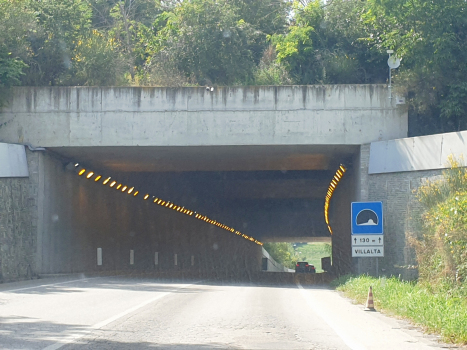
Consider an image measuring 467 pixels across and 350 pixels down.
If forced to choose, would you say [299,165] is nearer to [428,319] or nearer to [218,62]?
[218,62]

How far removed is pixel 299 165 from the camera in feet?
114

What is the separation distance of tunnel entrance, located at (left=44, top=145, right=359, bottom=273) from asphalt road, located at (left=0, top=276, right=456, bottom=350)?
12357 mm

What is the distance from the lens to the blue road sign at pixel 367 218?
2100cm

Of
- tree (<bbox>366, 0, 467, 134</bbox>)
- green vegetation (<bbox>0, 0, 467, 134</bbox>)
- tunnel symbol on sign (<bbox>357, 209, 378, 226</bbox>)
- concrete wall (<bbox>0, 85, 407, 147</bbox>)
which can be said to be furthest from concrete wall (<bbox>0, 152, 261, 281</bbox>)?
tree (<bbox>366, 0, 467, 134</bbox>)

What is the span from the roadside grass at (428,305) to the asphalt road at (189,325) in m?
0.34

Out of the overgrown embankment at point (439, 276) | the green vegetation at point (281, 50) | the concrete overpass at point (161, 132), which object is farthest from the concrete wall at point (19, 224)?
the overgrown embankment at point (439, 276)

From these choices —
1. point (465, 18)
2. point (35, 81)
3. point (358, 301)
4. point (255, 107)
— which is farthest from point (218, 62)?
point (358, 301)

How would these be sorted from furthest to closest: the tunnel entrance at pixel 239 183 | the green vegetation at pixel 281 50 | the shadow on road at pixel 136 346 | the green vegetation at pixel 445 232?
the tunnel entrance at pixel 239 183 → the green vegetation at pixel 281 50 → the green vegetation at pixel 445 232 → the shadow on road at pixel 136 346

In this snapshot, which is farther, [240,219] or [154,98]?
[240,219]

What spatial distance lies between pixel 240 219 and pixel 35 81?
3145 cm

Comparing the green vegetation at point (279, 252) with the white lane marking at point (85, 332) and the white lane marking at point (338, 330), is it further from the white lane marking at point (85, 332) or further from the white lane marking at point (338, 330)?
the white lane marking at point (85, 332)

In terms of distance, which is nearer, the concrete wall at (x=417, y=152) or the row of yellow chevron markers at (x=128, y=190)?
the concrete wall at (x=417, y=152)

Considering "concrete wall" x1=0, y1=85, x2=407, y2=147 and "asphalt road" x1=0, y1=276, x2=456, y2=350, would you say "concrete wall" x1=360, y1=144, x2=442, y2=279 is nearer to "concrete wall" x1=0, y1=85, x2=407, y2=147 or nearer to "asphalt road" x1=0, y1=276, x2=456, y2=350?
"concrete wall" x1=0, y1=85, x2=407, y2=147

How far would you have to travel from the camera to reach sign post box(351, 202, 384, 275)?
2078 centimetres
